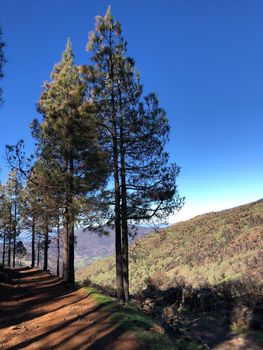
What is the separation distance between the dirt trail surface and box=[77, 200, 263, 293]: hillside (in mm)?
9007

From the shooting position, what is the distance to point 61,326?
31.5 ft

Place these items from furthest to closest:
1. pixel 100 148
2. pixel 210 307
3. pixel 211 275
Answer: pixel 211 275
pixel 210 307
pixel 100 148

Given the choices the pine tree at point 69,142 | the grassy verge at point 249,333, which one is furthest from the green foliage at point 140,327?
the pine tree at point 69,142

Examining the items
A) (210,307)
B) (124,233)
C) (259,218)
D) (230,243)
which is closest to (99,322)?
(124,233)

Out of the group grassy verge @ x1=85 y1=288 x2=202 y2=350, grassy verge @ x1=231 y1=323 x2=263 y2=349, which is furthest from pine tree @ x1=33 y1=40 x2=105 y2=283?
grassy verge @ x1=231 y1=323 x2=263 y2=349

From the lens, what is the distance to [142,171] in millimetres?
16609

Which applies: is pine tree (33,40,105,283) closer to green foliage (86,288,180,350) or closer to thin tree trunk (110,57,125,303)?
thin tree trunk (110,57,125,303)

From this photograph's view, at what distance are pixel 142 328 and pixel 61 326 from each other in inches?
98.3

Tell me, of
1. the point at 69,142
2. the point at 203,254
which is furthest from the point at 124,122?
the point at 203,254

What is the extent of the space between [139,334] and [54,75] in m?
17.5

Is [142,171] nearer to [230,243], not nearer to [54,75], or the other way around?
[54,75]

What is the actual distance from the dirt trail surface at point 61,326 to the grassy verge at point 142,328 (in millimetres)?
184

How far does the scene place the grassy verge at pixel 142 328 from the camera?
7656mm

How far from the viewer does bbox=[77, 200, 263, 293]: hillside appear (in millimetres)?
27250
